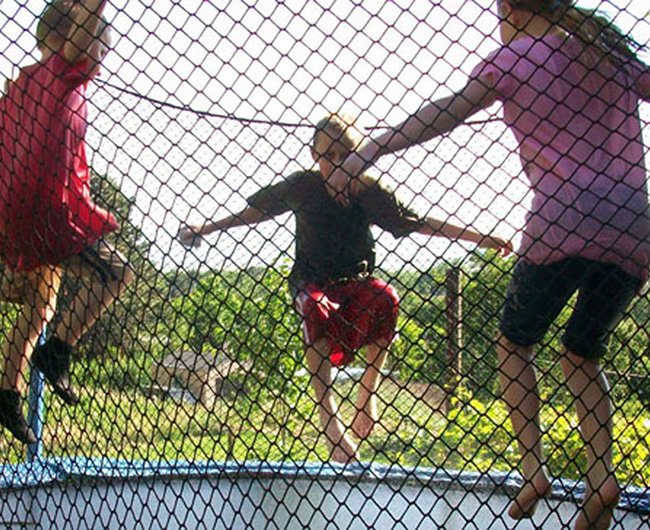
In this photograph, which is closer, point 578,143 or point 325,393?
point 578,143

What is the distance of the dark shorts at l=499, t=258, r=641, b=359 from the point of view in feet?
4.12

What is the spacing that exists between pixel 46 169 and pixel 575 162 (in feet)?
2.86

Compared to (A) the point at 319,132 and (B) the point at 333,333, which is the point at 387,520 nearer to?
(B) the point at 333,333

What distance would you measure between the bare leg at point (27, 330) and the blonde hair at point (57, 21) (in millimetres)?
414

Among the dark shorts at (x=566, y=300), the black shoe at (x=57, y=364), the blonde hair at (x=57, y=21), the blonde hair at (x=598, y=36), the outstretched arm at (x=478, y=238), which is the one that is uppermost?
the blonde hair at (x=598, y=36)

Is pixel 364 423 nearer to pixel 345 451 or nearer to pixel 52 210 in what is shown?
pixel 345 451

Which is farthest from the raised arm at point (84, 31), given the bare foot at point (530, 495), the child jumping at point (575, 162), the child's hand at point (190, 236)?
the bare foot at point (530, 495)

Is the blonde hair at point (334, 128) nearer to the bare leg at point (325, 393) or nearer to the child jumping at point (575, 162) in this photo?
the child jumping at point (575, 162)

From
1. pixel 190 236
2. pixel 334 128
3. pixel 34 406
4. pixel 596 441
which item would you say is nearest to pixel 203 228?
pixel 190 236

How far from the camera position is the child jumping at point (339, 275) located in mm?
1558

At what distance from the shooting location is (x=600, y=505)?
1.26 metres

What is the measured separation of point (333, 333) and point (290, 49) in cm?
65

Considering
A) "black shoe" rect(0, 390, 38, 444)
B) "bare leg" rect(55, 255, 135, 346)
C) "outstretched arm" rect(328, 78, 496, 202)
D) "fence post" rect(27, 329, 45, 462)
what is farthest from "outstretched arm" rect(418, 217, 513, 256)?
"fence post" rect(27, 329, 45, 462)

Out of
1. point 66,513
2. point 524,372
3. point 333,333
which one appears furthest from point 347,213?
point 66,513
